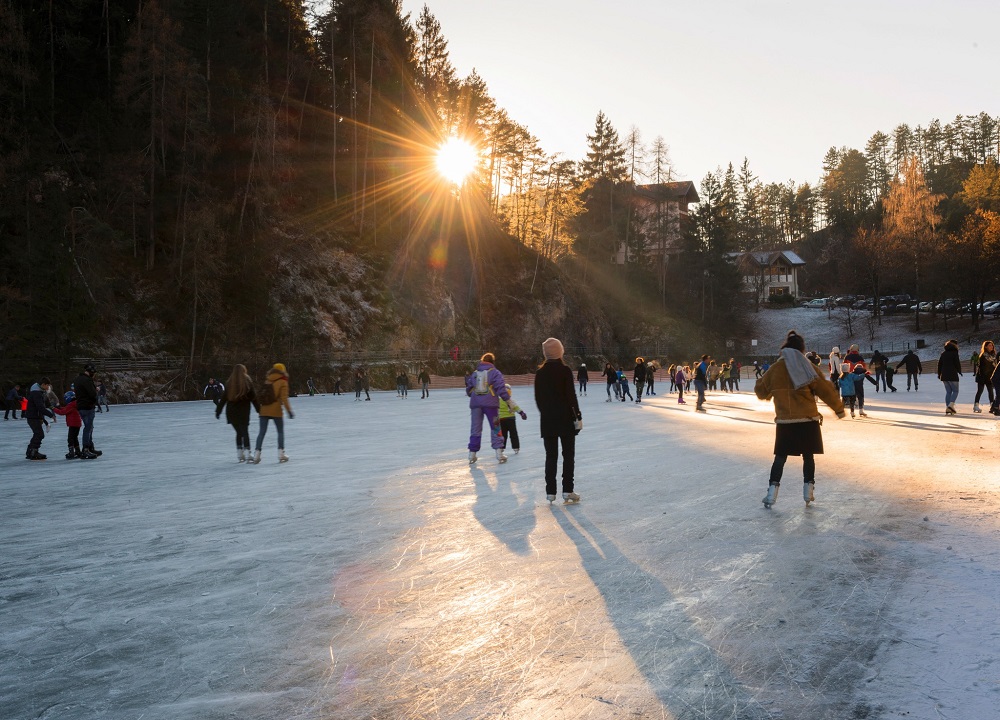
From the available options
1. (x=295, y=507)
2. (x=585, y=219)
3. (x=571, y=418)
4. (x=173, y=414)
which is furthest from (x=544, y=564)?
(x=585, y=219)

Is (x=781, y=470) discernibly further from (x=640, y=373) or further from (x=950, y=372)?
(x=640, y=373)

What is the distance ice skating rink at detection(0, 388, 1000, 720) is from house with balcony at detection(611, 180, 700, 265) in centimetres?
7371

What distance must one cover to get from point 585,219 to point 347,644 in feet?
271

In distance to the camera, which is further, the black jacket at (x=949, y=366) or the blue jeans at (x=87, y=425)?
the black jacket at (x=949, y=366)

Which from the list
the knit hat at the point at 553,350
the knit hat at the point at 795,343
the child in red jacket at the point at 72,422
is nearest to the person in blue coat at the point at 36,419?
the child in red jacket at the point at 72,422

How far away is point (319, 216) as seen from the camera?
5509 centimetres

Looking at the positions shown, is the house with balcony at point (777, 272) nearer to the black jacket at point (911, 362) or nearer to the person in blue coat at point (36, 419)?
the black jacket at point (911, 362)

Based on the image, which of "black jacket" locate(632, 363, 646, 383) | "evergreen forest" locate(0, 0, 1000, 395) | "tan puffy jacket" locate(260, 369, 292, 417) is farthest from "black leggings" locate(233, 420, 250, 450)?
"evergreen forest" locate(0, 0, 1000, 395)

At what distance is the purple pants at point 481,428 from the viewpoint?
1180cm

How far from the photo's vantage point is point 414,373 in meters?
49.7

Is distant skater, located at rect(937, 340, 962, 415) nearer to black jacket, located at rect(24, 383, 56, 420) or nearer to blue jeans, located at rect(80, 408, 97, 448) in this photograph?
blue jeans, located at rect(80, 408, 97, 448)

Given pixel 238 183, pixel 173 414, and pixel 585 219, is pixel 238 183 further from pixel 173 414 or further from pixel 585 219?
pixel 585 219

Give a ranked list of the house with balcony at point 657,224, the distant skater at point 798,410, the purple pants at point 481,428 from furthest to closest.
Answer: the house with balcony at point 657,224
the purple pants at point 481,428
the distant skater at point 798,410

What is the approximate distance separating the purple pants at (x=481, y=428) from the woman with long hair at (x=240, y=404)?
383 centimetres
